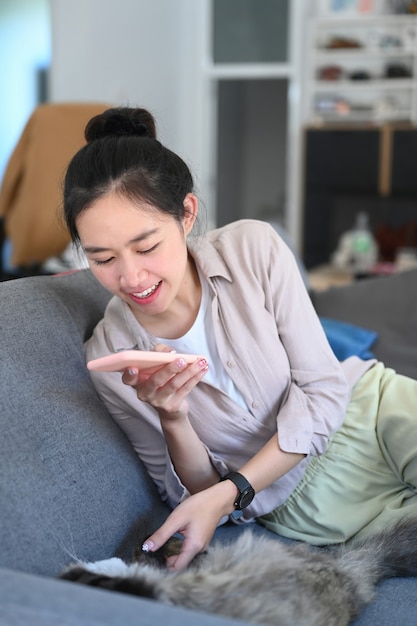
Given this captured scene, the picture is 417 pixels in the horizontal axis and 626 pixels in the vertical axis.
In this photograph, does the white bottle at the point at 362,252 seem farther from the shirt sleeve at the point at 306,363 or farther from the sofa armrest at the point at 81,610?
the sofa armrest at the point at 81,610

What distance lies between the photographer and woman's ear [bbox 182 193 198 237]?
4.95ft

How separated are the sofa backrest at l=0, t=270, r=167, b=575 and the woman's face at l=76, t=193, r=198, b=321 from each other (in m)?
0.17

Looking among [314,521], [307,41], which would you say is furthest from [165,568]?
[307,41]

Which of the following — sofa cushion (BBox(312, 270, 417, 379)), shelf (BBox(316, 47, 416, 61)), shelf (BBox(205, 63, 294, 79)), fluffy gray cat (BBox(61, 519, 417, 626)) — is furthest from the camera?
shelf (BBox(205, 63, 294, 79))

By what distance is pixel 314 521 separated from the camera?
60.9 inches

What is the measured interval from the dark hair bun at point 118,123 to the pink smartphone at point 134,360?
0.47 metres

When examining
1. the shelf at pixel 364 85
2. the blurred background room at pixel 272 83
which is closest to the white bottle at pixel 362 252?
the blurred background room at pixel 272 83

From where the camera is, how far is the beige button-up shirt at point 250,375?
1529mm

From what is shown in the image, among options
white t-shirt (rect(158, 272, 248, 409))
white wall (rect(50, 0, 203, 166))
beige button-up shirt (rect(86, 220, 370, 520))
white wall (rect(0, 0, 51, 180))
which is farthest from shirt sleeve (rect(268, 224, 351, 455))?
white wall (rect(0, 0, 51, 180))

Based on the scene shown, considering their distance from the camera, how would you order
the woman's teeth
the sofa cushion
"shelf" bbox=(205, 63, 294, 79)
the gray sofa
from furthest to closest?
"shelf" bbox=(205, 63, 294, 79), the sofa cushion, the woman's teeth, the gray sofa

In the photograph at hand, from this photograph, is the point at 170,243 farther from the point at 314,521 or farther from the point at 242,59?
the point at 242,59

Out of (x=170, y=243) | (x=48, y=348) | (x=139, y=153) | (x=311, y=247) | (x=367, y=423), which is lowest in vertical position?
(x=311, y=247)

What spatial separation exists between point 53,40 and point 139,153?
436 cm

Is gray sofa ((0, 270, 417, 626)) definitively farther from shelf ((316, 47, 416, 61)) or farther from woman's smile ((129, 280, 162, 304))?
shelf ((316, 47, 416, 61))
